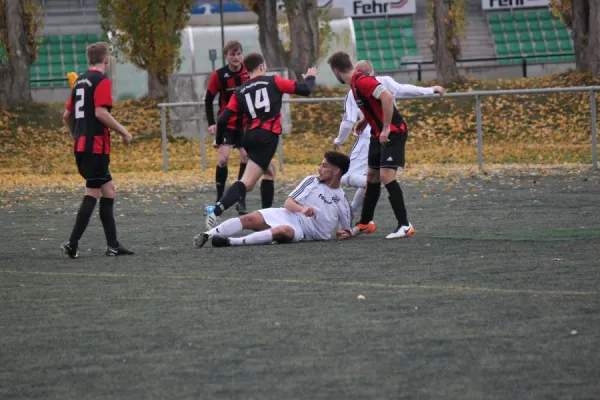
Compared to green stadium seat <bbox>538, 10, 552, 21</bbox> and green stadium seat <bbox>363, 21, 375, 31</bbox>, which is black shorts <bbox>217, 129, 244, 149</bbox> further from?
green stadium seat <bbox>538, 10, 552, 21</bbox>

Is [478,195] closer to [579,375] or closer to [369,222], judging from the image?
[369,222]

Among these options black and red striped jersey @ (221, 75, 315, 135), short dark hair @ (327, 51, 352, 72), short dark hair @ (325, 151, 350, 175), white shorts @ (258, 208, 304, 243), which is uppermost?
short dark hair @ (327, 51, 352, 72)

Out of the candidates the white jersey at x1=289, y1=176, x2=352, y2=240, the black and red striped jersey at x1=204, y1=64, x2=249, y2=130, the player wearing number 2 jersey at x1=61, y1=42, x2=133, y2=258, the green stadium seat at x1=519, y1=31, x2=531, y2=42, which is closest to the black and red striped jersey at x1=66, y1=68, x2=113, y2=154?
the player wearing number 2 jersey at x1=61, y1=42, x2=133, y2=258

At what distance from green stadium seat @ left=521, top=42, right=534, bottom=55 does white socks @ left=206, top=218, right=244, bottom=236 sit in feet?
136

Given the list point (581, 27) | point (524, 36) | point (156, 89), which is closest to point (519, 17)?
point (524, 36)

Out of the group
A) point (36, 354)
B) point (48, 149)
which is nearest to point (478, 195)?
point (36, 354)

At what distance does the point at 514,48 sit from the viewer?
1993 inches

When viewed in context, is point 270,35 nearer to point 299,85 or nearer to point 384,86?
point 299,85

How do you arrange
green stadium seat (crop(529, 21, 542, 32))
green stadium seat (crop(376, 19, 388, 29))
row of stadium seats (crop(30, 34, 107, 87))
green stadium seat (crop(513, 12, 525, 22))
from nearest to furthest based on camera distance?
row of stadium seats (crop(30, 34, 107, 87)) → green stadium seat (crop(529, 21, 542, 32)) → green stadium seat (crop(376, 19, 388, 29)) → green stadium seat (crop(513, 12, 525, 22))

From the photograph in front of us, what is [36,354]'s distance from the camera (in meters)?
5.87

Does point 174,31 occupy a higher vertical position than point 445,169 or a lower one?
higher

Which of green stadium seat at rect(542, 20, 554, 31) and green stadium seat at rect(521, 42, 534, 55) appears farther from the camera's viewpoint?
green stadium seat at rect(542, 20, 554, 31)

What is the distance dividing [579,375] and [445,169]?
16181 millimetres

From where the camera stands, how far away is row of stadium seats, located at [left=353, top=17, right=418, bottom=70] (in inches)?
1956
